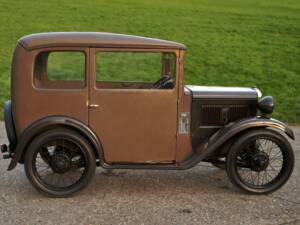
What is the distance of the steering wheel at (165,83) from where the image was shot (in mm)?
6039

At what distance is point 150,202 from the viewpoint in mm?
5914

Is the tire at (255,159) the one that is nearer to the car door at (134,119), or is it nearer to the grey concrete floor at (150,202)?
the grey concrete floor at (150,202)

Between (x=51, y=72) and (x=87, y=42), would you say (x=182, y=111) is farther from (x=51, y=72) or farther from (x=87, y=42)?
(x=51, y=72)

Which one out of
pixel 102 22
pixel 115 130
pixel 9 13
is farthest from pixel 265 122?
pixel 9 13

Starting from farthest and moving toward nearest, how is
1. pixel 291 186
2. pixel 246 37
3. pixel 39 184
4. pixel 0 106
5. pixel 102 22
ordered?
pixel 102 22
pixel 246 37
pixel 0 106
pixel 291 186
pixel 39 184

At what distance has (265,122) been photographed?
6062mm

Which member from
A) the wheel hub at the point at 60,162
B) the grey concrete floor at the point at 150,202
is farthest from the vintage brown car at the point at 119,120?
the grey concrete floor at the point at 150,202

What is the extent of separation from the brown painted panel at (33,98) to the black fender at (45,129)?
69 millimetres

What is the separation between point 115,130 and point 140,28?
15595 millimetres

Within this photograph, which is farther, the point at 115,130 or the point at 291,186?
the point at 291,186

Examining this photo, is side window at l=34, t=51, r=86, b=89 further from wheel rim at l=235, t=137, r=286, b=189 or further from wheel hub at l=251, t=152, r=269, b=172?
wheel hub at l=251, t=152, r=269, b=172

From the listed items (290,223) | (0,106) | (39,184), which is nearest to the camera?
(290,223)

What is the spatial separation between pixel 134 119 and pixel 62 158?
3.00 ft

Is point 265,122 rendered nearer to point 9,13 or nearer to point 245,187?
point 245,187
